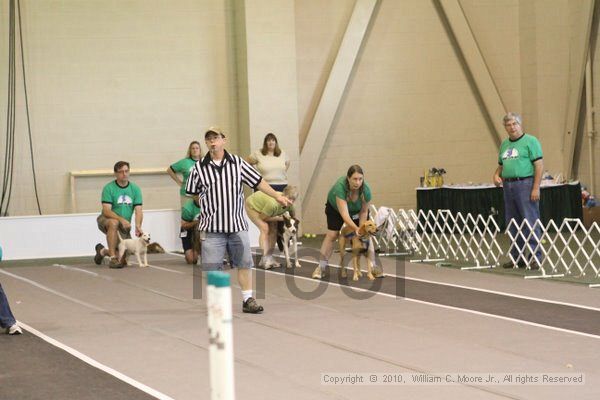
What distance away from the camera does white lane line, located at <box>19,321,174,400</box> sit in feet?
16.8

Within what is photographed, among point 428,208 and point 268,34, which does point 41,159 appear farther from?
point 428,208

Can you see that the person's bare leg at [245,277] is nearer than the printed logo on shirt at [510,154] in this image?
Yes

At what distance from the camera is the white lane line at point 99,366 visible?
511cm

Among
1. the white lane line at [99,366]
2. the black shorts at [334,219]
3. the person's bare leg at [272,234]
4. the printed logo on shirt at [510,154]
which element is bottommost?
the white lane line at [99,366]

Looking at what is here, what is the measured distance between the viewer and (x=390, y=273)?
1027cm

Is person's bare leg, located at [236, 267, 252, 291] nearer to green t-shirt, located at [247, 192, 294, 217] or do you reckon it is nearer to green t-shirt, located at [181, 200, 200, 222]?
green t-shirt, located at [247, 192, 294, 217]

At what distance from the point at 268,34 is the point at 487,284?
23.8ft

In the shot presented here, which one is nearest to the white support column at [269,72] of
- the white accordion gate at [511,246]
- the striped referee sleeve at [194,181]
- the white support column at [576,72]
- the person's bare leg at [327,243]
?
the white accordion gate at [511,246]

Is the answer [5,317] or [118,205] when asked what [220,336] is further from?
[118,205]

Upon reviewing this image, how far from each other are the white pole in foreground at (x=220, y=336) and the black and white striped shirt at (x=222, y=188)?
14.8ft

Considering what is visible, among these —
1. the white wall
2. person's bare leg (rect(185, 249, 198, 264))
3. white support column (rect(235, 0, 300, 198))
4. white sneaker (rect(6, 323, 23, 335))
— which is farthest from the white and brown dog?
white support column (rect(235, 0, 300, 198))

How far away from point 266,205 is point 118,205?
202 centimetres

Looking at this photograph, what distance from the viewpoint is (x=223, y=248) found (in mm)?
7641

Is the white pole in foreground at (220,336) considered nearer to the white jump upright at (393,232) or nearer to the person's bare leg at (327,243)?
the person's bare leg at (327,243)
